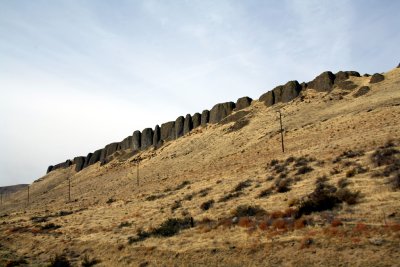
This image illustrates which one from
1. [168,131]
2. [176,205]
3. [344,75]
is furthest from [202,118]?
[176,205]

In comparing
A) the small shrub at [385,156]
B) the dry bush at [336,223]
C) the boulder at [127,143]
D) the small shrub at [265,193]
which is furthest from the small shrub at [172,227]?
the boulder at [127,143]

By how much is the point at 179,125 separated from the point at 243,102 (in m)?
21.4

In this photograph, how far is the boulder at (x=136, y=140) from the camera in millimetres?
116950

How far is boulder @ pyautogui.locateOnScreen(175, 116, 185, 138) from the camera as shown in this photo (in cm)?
10497

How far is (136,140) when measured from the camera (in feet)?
390

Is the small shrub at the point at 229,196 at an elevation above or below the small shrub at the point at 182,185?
below

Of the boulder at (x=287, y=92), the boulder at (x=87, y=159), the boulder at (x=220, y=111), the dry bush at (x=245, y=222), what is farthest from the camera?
the boulder at (x=87, y=159)

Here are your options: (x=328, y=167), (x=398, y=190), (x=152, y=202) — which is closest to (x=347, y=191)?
(x=398, y=190)

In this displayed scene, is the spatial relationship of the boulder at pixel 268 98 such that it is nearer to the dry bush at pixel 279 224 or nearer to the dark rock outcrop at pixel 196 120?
the dark rock outcrop at pixel 196 120

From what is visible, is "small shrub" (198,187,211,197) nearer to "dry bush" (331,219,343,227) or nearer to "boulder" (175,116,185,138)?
"dry bush" (331,219,343,227)

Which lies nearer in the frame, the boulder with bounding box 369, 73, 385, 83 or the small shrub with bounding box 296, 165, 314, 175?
the small shrub with bounding box 296, 165, 314, 175

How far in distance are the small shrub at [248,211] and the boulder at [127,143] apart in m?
97.3

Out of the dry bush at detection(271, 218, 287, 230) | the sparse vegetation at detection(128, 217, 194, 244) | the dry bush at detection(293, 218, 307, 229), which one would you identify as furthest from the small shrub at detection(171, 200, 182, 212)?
the dry bush at detection(293, 218, 307, 229)

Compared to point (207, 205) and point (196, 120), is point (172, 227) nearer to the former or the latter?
point (207, 205)
